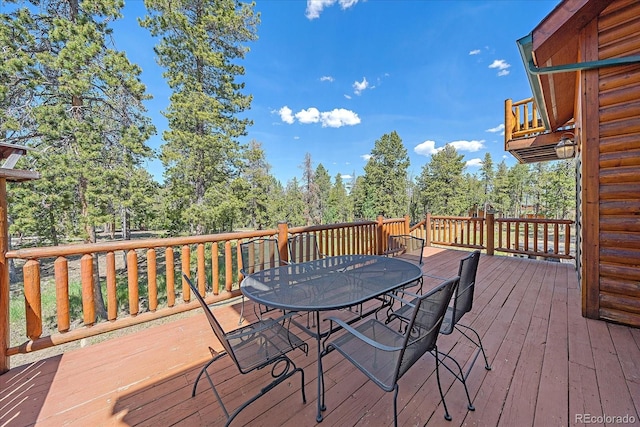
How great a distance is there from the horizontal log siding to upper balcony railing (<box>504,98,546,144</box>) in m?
3.37

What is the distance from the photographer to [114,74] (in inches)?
290

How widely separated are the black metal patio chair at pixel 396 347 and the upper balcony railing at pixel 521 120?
603 centimetres

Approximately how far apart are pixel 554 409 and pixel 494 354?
1.90 feet

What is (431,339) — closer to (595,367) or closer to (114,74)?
(595,367)

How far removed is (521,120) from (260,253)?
6448mm

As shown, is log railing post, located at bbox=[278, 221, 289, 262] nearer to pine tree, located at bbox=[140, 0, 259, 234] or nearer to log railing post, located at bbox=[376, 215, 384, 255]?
log railing post, located at bbox=[376, 215, 384, 255]

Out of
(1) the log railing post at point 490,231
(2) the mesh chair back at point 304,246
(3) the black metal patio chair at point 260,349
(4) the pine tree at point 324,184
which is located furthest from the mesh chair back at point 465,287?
(4) the pine tree at point 324,184

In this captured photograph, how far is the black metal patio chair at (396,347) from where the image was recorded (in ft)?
4.05

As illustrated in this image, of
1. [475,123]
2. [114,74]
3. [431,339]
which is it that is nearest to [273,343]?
[431,339]

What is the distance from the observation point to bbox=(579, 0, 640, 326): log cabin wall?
2.42 meters

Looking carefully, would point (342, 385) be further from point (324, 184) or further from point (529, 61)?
point (324, 184)

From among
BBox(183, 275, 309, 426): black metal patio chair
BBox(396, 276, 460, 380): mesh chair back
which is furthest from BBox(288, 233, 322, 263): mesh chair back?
BBox(396, 276, 460, 380): mesh chair back

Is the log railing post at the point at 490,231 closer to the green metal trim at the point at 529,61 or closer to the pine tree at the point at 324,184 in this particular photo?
the green metal trim at the point at 529,61

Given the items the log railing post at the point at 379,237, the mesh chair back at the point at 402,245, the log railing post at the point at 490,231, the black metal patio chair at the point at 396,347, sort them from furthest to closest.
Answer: the log railing post at the point at 490,231, the log railing post at the point at 379,237, the mesh chair back at the point at 402,245, the black metal patio chair at the point at 396,347
